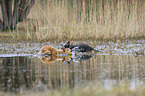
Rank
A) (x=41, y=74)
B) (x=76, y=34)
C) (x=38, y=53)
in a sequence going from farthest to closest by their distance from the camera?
(x=76, y=34)
(x=38, y=53)
(x=41, y=74)

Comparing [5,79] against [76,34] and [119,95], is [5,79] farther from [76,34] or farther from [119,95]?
[76,34]

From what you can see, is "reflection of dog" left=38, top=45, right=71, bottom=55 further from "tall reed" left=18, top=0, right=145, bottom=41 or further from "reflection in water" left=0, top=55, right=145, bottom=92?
"tall reed" left=18, top=0, right=145, bottom=41

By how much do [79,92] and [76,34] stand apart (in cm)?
1160

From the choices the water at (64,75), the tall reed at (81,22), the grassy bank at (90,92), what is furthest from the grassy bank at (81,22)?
the grassy bank at (90,92)

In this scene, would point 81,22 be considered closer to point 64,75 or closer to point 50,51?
point 50,51

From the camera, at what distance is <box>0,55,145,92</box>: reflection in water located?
5.22m

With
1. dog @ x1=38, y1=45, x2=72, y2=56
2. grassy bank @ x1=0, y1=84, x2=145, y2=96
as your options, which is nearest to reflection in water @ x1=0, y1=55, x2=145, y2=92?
grassy bank @ x1=0, y1=84, x2=145, y2=96

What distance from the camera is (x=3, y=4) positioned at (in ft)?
68.8

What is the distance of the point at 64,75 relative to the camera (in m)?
6.16

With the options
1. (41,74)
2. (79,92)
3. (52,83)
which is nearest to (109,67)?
(41,74)

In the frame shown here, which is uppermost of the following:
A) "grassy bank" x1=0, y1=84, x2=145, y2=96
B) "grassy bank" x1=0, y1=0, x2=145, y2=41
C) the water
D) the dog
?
"grassy bank" x1=0, y1=0, x2=145, y2=41

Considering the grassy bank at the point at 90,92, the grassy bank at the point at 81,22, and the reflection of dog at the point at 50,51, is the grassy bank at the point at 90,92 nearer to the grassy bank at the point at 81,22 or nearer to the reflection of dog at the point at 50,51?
the reflection of dog at the point at 50,51

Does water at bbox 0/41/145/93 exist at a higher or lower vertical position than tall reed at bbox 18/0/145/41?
lower

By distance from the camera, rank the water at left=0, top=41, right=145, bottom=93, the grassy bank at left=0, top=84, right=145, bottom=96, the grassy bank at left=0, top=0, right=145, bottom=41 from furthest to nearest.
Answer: the grassy bank at left=0, top=0, right=145, bottom=41 < the water at left=0, top=41, right=145, bottom=93 < the grassy bank at left=0, top=84, right=145, bottom=96
